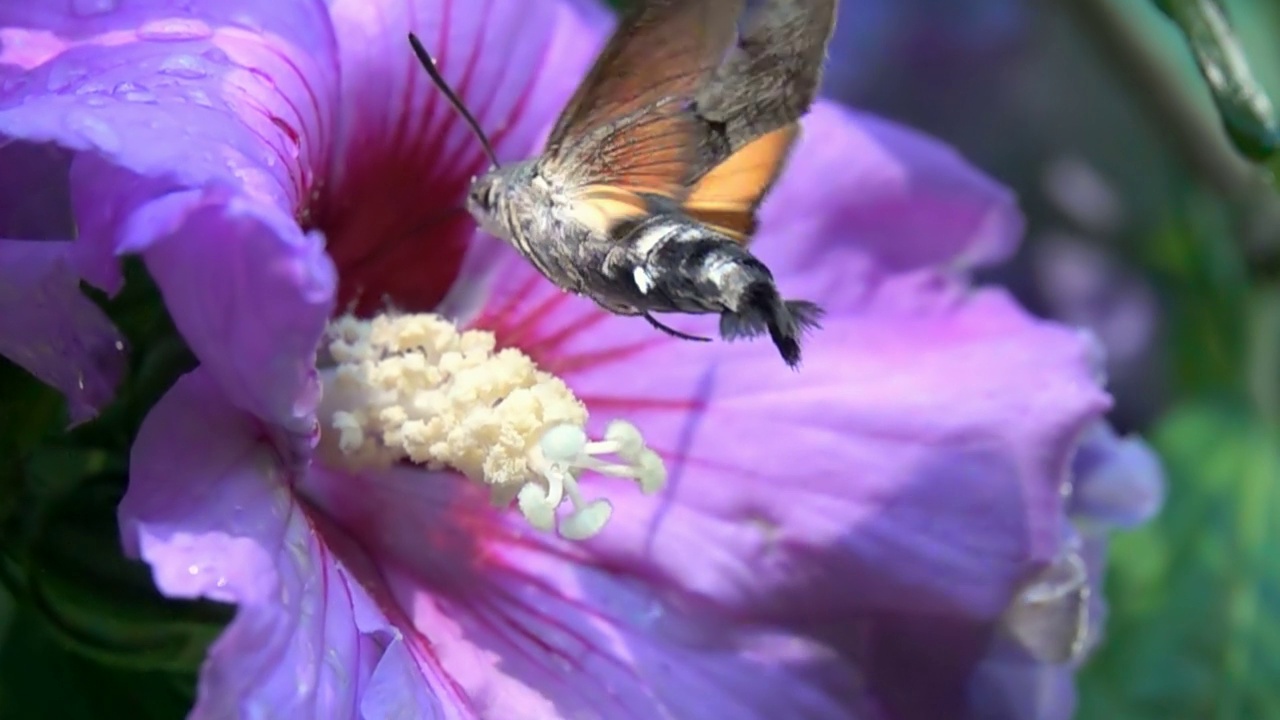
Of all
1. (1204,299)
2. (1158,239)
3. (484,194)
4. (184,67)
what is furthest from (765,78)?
(1158,239)

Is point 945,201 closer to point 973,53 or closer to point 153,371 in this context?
point 153,371

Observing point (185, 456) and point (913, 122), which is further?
point (913, 122)

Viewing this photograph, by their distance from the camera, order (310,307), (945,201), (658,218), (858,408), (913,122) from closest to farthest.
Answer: (310,307) < (658,218) < (858,408) < (945,201) < (913,122)

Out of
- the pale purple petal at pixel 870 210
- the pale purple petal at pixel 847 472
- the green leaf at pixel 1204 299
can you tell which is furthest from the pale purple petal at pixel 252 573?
the green leaf at pixel 1204 299

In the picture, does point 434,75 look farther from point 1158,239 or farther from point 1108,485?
point 1158,239

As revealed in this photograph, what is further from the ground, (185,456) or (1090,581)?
(185,456)

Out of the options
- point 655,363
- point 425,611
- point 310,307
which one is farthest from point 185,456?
point 655,363

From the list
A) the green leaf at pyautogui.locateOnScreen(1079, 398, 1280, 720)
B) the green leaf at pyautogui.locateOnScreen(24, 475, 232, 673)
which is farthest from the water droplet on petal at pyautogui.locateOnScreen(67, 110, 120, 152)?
the green leaf at pyautogui.locateOnScreen(1079, 398, 1280, 720)
